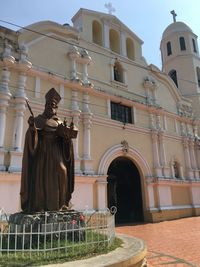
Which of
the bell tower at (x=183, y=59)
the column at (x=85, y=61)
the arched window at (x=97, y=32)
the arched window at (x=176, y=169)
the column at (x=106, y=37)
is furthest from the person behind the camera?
the bell tower at (x=183, y=59)

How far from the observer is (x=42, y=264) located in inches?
145

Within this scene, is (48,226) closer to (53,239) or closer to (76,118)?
(53,239)

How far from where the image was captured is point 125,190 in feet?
50.6

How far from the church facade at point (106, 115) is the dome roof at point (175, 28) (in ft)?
25.7

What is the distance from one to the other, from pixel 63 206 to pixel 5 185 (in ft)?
18.1

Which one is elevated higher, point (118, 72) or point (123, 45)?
point (123, 45)

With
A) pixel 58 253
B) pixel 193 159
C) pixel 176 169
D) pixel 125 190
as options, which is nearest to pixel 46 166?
pixel 58 253

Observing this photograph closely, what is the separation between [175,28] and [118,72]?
1157 cm

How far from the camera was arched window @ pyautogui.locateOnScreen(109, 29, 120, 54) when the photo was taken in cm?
1759

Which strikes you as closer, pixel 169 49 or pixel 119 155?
pixel 119 155

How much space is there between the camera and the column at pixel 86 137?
40.7ft

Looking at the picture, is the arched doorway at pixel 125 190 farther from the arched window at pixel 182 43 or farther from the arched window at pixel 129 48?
the arched window at pixel 182 43

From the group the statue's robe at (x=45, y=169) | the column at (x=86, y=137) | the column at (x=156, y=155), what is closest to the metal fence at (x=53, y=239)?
the statue's robe at (x=45, y=169)

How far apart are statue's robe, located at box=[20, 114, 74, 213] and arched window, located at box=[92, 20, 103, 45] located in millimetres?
12615
